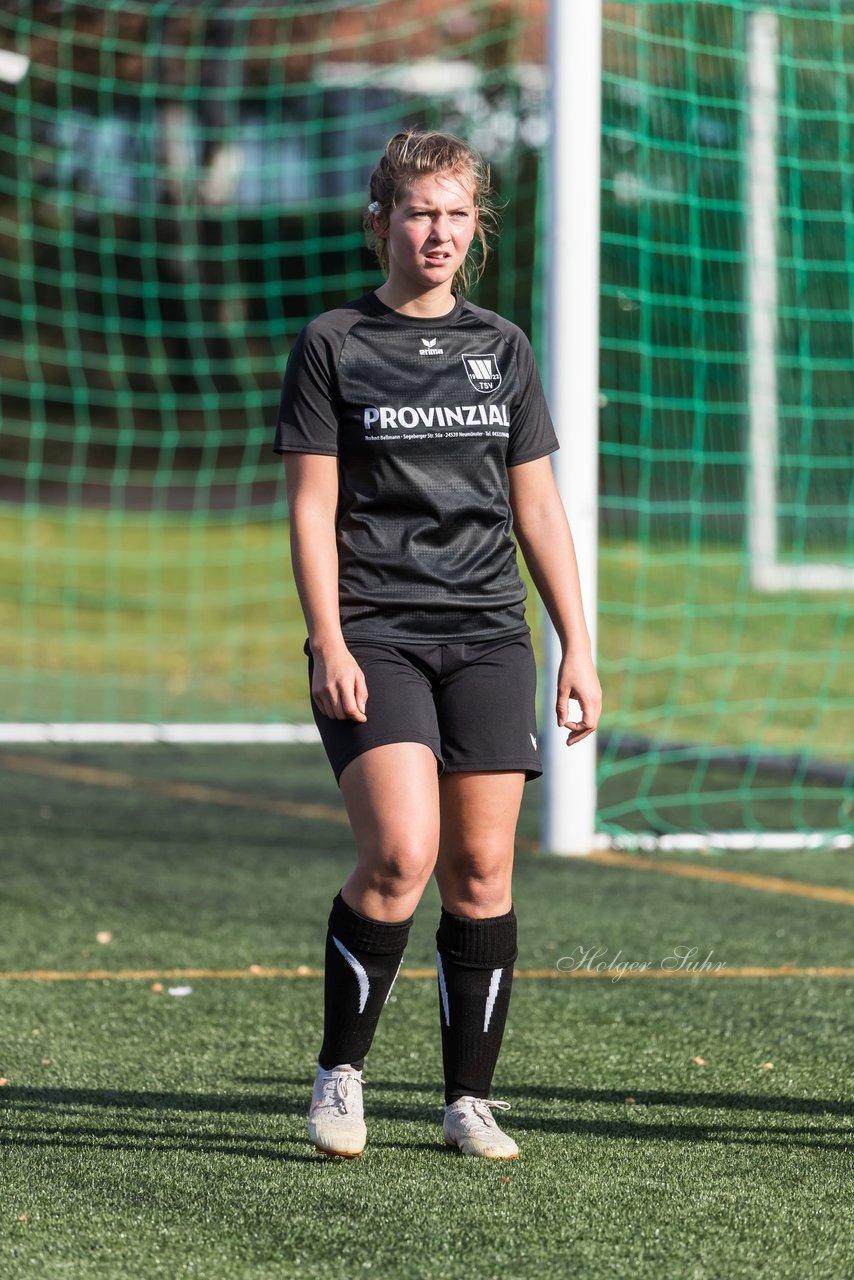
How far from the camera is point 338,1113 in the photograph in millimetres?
3201

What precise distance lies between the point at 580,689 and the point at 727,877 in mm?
3005

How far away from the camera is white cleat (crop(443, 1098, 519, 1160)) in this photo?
3236 mm

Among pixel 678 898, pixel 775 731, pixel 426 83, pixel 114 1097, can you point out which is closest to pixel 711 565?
pixel 775 731

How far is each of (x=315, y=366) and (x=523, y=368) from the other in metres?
0.40

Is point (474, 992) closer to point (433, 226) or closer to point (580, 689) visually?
point (580, 689)

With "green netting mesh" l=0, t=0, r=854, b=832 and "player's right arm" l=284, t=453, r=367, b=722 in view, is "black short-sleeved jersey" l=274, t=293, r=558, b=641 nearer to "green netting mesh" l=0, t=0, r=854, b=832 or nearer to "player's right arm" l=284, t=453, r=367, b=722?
"player's right arm" l=284, t=453, r=367, b=722

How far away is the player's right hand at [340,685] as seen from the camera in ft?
10.0

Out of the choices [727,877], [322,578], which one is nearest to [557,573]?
[322,578]

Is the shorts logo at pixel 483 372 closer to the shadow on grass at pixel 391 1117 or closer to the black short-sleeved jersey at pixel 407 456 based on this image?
the black short-sleeved jersey at pixel 407 456

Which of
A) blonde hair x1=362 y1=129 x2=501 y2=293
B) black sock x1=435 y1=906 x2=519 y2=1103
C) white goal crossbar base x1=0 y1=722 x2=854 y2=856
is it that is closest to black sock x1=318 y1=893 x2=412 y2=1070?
black sock x1=435 y1=906 x2=519 y2=1103

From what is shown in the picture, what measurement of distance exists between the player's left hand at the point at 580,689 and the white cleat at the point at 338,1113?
71cm

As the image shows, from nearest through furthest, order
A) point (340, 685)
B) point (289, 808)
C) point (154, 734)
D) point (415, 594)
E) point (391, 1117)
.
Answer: point (340, 685) < point (415, 594) < point (391, 1117) < point (289, 808) < point (154, 734)

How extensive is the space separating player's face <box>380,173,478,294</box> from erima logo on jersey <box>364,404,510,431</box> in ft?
0.71

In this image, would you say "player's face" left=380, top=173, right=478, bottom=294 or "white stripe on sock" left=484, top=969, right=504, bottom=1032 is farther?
"white stripe on sock" left=484, top=969, right=504, bottom=1032
